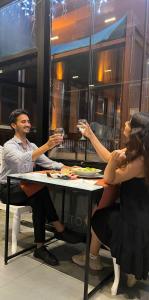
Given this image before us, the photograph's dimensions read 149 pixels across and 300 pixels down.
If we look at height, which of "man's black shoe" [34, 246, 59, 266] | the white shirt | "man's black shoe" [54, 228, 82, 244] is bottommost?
"man's black shoe" [34, 246, 59, 266]

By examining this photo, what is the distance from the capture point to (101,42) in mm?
2689

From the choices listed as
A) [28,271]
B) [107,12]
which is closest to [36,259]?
[28,271]

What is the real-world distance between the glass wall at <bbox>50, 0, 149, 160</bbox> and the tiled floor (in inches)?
43.1

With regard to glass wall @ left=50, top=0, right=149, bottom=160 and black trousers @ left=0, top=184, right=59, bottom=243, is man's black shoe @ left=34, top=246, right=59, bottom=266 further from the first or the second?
glass wall @ left=50, top=0, right=149, bottom=160

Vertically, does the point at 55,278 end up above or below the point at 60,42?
below

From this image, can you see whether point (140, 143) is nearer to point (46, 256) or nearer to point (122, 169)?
point (122, 169)

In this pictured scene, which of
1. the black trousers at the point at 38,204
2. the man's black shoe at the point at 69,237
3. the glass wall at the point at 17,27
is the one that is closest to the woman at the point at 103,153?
the man's black shoe at the point at 69,237

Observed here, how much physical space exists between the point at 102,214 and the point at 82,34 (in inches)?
78.3

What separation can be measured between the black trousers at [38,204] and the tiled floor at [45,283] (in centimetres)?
24

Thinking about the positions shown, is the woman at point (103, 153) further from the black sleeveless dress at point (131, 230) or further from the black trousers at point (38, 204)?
the black trousers at point (38, 204)

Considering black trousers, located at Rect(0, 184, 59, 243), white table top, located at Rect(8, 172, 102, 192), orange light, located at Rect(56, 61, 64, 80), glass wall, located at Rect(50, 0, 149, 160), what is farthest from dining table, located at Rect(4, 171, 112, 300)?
orange light, located at Rect(56, 61, 64, 80)

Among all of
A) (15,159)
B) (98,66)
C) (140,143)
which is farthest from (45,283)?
(98,66)

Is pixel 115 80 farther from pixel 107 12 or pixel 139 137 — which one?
pixel 139 137

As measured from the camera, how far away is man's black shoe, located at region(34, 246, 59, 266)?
6.83 feet
